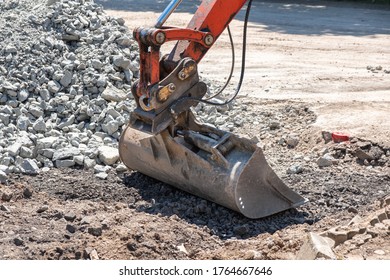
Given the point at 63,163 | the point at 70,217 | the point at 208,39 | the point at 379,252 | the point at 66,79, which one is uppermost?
the point at 208,39

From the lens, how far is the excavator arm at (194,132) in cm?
626

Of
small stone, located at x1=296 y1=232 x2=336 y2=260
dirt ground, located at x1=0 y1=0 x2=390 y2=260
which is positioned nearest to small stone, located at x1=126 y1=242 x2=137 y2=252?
dirt ground, located at x1=0 y1=0 x2=390 y2=260

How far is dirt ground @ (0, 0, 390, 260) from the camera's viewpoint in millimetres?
5723

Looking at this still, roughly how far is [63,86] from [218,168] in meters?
2.74

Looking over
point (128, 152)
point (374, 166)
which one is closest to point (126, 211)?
point (128, 152)

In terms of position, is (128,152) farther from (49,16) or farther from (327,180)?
(49,16)

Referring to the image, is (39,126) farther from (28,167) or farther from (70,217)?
(70,217)

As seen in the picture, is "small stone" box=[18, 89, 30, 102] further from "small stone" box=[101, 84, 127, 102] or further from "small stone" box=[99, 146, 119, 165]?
"small stone" box=[99, 146, 119, 165]

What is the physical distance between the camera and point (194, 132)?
6.61 metres

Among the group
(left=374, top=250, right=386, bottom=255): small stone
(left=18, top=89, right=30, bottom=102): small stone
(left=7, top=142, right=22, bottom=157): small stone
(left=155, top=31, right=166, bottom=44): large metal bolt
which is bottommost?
(left=7, top=142, right=22, bottom=157): small stone

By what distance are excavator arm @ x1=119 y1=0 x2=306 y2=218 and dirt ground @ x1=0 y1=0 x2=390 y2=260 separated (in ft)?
0.60

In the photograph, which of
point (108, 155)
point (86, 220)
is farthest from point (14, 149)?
point (86, 220)

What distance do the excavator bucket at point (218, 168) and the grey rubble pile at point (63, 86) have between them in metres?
1.00

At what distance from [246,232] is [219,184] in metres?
0.40
